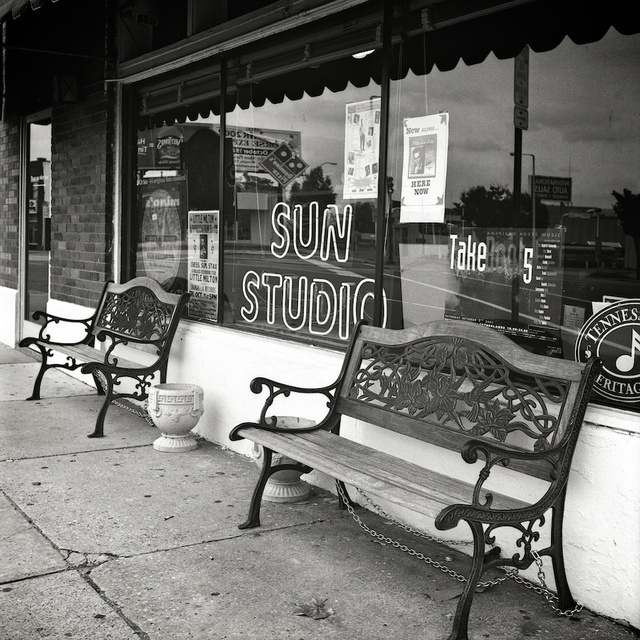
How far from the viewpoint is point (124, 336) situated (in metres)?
6.27

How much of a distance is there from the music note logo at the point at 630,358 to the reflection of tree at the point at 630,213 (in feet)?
0.80

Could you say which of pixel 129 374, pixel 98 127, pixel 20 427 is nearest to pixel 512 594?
pixel 129 374

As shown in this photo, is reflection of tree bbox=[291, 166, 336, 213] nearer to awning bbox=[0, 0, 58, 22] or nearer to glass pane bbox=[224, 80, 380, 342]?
glass pane bbox=[224, 80, 380, 342]

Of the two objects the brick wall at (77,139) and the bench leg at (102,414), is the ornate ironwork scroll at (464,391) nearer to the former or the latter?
the bench leg at (102,414)

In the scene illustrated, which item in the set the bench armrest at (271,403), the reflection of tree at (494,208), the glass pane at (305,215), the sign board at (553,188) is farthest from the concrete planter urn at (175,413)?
the sign board at (553,188)

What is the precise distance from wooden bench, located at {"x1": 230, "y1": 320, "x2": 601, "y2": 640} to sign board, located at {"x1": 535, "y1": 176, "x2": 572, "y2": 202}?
663mm

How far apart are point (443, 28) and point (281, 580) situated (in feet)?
9.25

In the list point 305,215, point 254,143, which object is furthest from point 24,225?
point 305,215

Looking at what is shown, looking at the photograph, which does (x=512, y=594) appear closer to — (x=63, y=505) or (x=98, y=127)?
(x=63, y=505)

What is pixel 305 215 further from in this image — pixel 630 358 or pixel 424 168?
pixel 630 358

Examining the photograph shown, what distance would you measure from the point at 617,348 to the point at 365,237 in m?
1.74

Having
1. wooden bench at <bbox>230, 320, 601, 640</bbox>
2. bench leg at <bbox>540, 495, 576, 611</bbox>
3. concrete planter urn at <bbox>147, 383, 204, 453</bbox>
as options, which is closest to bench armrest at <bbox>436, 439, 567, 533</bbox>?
wooden bench at <bbox>230, 320, 601, 640</bbox>

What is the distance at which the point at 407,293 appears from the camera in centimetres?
458

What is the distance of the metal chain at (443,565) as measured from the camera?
3336 mm
